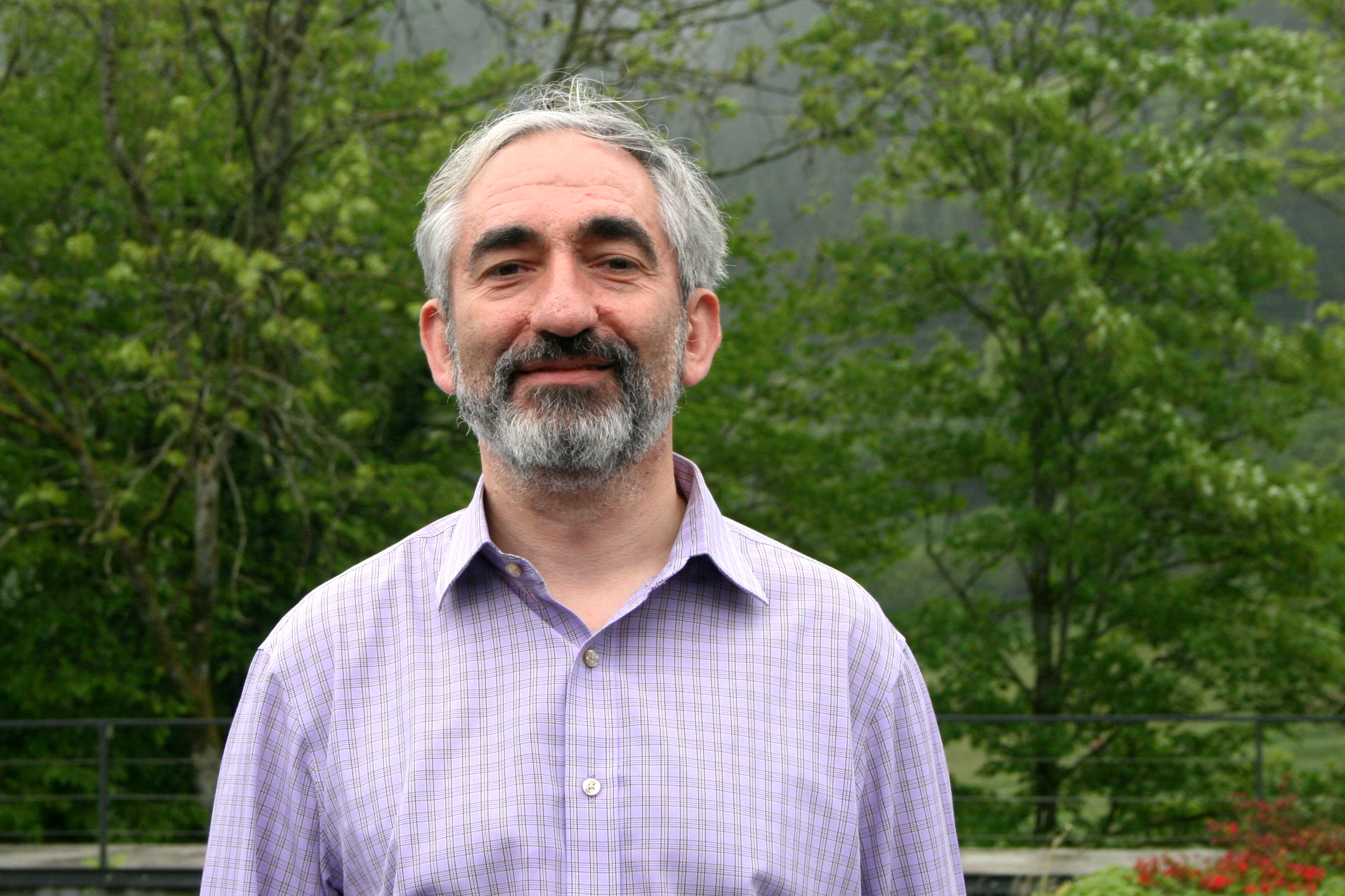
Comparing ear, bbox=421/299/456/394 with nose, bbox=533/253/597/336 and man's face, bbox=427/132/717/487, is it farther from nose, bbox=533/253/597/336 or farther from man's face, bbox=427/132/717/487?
nose, bbox=533/253/597/336

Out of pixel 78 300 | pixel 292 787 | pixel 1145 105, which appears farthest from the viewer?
pixel 1145 105

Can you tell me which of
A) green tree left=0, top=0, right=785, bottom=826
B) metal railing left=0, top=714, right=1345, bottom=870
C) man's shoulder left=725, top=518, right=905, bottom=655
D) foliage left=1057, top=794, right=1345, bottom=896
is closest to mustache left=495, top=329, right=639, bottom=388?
man's shoulder left=725, top=518, right=905, bottom=655

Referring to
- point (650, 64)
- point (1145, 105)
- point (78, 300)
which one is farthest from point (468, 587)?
point (1145, 105)

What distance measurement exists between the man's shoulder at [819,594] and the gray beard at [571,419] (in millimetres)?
185

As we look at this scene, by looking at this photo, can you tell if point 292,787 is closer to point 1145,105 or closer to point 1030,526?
point 1030,526

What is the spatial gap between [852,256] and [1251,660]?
6.16 meters

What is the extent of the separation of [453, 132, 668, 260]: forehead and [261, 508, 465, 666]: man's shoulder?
0.39 metres

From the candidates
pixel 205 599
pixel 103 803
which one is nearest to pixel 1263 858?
pixel 103 803

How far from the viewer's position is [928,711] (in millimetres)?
1768

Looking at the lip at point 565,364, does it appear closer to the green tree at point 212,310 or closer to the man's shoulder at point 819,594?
the man's shoulder at point 819,594

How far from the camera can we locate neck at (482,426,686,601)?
175 cm

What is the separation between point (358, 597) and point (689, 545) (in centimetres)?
43

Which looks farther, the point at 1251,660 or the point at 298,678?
the point at 1251,660

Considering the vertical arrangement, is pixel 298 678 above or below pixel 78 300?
below
